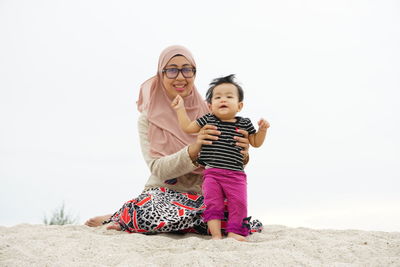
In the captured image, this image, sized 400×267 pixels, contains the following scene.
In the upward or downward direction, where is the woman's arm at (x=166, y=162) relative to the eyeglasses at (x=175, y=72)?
downward

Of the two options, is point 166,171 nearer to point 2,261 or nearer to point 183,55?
point 183,55

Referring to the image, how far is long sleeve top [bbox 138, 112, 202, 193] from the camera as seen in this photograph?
417 centimetres

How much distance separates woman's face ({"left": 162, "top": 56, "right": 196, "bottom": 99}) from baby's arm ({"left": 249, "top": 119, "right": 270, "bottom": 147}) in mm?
985

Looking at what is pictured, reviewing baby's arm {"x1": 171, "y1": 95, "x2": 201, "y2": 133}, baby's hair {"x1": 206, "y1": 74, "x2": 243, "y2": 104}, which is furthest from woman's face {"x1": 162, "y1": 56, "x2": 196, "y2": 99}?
baby's hair {"x1": 206, "y1": 74, "x2": 243, "y2": 104}

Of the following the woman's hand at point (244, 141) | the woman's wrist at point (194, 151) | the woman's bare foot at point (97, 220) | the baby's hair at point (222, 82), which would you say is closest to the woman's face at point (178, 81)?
the baby's hair at point (222, 82)

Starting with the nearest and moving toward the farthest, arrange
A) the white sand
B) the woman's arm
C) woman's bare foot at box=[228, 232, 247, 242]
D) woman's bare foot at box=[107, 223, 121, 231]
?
the white sand
woman's bare foot at box=[228, 232, 247, 242]
the woman's arm
woman's bare foot at box=[107, 223, 121, 231]

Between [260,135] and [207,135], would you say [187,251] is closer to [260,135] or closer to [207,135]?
[207,135]

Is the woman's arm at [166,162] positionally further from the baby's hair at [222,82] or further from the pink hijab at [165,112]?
the baby's hair at [222,82]

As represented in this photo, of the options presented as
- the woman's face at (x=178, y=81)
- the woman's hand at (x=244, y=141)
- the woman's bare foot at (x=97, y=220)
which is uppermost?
the woman's face at (x=178, y=81)

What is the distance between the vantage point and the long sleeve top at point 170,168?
13.7ft

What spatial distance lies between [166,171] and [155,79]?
1.12m

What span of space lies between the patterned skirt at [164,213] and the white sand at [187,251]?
160mm

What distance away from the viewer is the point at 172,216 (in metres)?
4.19

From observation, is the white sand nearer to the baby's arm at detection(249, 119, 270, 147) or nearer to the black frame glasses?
the baby's arm at detection(249, 119, 270, 147)
